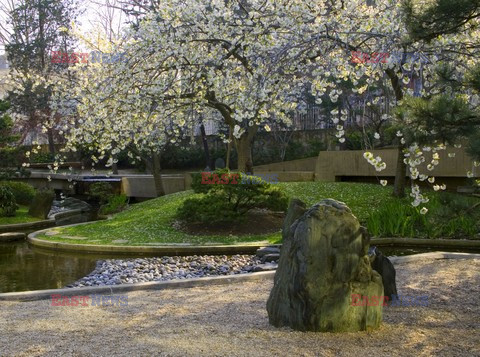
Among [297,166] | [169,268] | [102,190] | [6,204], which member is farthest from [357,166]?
[6,204]

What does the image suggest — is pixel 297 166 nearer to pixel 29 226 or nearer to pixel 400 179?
pixel 400 179

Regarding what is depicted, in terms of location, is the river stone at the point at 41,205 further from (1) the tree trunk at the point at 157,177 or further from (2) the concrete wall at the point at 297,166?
(2) the concrete wall at the point at 297,166

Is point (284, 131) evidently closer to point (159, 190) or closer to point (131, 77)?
point (159, 190)

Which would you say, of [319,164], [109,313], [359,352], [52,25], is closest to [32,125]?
[52,25]

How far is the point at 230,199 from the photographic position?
1114 centimetres

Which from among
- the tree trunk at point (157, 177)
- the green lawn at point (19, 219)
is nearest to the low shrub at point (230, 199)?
the green lawn at point (19, 219)

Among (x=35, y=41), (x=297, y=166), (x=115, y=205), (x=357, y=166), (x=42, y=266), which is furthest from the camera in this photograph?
(x=35, y=41)

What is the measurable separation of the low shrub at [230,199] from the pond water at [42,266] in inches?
77.0

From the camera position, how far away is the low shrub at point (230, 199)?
10.9m

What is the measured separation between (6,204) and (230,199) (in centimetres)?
724

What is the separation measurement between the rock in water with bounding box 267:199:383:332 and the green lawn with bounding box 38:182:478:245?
5.01 m

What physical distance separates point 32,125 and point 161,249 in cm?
2049

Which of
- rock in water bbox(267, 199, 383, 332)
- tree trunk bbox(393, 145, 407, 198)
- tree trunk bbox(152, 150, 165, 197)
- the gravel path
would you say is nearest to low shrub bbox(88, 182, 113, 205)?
tree trunk bbox(152, 150, 165, 197)

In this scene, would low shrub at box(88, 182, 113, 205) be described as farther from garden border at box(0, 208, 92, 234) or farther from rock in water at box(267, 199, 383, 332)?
rock in water at box(267, 199, 383, 332)
